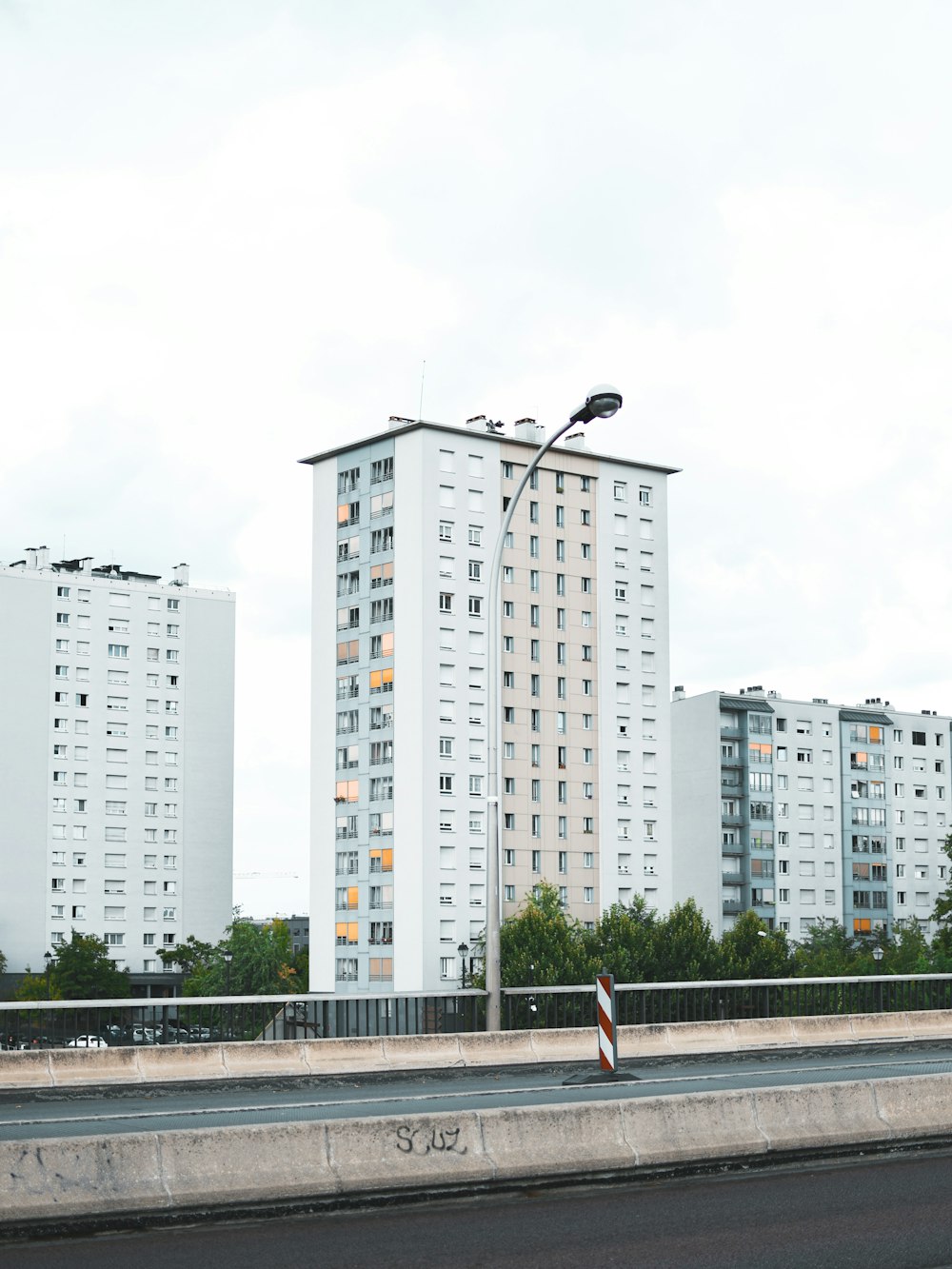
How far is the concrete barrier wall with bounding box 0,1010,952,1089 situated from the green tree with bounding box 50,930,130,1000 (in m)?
93.8

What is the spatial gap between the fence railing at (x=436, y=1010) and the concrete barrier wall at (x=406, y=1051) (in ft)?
1.58

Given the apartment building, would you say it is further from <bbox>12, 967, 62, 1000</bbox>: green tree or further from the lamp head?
the lamp head

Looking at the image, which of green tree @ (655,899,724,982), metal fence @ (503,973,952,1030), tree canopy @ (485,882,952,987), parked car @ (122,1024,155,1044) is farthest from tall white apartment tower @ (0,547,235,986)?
parked car @ (122,1024,155,1044)

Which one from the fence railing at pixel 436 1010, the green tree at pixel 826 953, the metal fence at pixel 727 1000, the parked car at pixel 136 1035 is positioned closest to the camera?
the fence railing at pixel 436 1010

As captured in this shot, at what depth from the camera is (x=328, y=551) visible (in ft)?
355

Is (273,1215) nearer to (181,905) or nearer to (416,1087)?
(416,1087)

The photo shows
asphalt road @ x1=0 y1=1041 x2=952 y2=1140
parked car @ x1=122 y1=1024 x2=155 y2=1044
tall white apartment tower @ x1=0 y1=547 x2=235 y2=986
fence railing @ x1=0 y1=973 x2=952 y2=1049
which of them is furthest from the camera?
tall white apartment tower @ x1=0 y1=547 x2=235 y2=986

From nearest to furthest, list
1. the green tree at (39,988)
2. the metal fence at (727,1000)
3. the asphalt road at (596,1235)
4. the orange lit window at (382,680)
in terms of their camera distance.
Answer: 1. the asphalt road at (596,1235)
2. the metal fence at (727,1000)
3. the orange lit window at (382,680)
4. the green tree at (39,988)

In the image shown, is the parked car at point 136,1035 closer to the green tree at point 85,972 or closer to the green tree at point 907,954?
the green tree at point 907,954

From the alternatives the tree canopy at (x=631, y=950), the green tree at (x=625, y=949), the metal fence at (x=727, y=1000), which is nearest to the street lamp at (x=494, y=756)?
the metal fence at (x=727, y=1000)

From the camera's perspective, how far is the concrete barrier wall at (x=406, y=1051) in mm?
17969

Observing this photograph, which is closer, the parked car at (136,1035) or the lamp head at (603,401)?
the lamp head at (603,401)

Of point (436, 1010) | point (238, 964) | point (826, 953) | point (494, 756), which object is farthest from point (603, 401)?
point (238, 964)

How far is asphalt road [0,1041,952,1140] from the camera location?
14.3 metres
